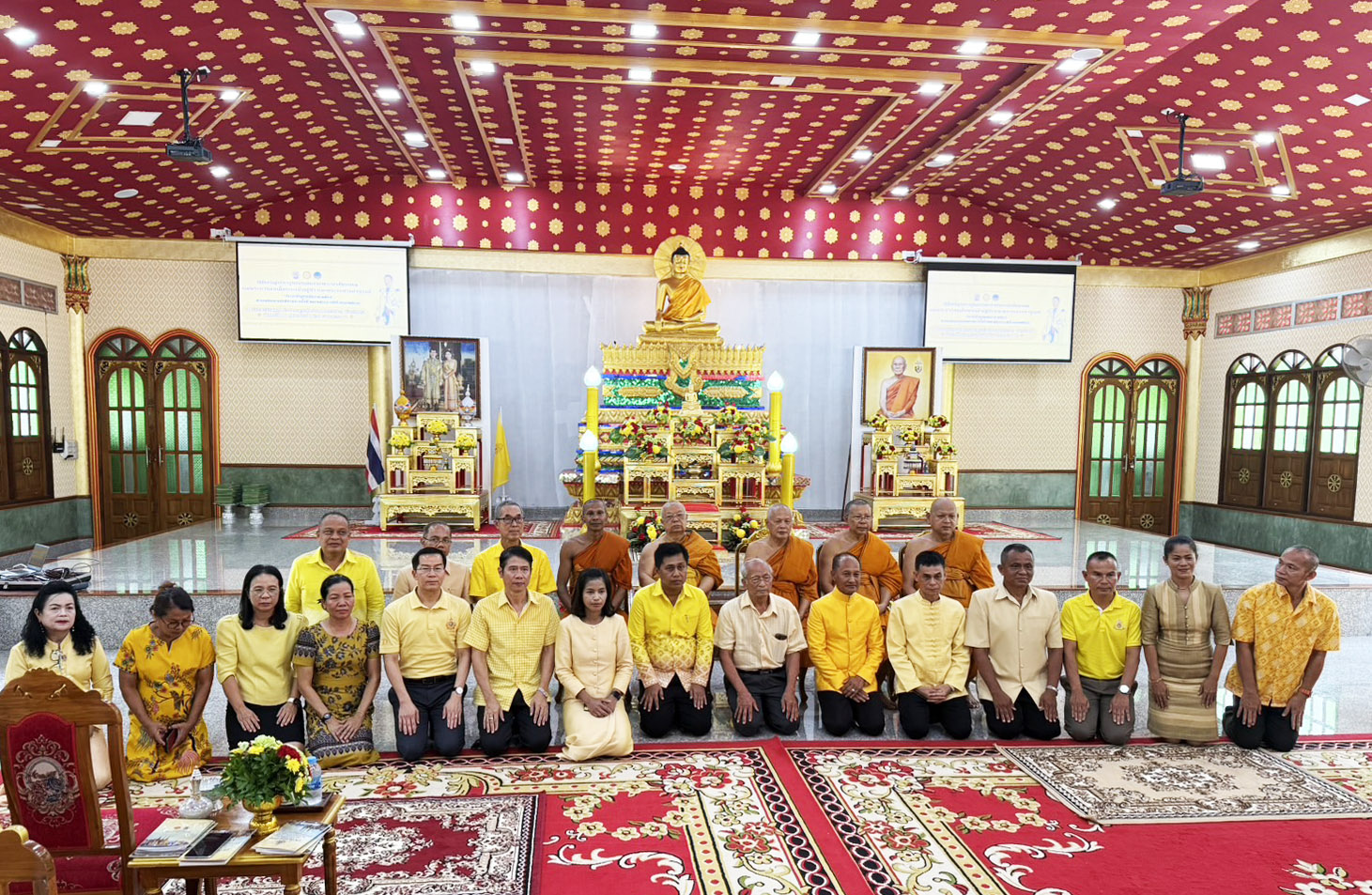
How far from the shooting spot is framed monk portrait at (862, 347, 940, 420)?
10.8 meters

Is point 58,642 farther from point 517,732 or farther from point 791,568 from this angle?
point 791,568

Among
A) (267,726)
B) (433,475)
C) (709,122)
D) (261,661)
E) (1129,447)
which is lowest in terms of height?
(267,726)

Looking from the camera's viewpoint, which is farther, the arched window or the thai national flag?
the thai national flag

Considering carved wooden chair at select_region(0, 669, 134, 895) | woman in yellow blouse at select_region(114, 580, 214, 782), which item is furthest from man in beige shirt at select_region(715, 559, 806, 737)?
carved wooden chair at select_region(0, 669, 134, 895)

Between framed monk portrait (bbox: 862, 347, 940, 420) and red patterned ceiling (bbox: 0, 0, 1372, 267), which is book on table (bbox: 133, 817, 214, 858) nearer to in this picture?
red patterned ceiling (bbox: 0, 0, 1372, 267)

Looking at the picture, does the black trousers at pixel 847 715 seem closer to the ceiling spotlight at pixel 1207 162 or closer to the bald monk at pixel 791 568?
the bald monk at pixel 791 568

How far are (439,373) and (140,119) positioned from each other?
3.94 metres

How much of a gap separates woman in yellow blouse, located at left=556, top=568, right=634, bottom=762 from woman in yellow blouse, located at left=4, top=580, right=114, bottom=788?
1.88 m

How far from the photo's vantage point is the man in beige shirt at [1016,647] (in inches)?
168

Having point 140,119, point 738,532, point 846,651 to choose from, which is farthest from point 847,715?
point 140,119

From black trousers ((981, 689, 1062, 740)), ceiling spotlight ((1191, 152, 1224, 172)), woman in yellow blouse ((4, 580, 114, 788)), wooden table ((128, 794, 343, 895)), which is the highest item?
ceiling spotlight ((1191, 152, 1224, 172))

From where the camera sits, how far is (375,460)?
9789 mm

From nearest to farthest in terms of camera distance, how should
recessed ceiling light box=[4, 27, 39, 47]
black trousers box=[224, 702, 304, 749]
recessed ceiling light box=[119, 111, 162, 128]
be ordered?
Result: black trousers box=[224, 702, 304, 749], recessed ceiling light box=[4, 27, 39, 47], recessed ceiling light box=[119, 111, 162, 128]

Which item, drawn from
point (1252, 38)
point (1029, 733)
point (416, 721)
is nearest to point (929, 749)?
point (1029, 733)
